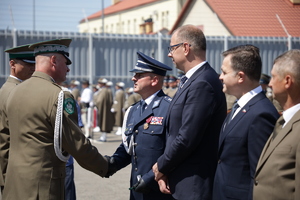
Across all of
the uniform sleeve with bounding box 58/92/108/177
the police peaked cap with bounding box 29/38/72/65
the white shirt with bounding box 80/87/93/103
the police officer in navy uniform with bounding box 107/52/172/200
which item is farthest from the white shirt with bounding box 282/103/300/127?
the white shirt with bounding box 80/87/93/103

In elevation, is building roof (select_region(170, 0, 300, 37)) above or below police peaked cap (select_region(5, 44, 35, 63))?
above

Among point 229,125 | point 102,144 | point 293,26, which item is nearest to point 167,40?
point 293,26

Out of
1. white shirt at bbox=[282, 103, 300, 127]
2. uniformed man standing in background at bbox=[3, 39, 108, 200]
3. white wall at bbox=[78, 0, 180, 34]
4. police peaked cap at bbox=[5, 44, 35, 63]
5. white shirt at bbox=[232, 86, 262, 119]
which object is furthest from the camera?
white wall at bbox=[78, 0, 180, 34]

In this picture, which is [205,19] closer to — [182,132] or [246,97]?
[182,132]

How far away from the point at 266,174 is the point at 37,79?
197cm

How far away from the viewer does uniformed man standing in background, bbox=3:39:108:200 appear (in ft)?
13.8

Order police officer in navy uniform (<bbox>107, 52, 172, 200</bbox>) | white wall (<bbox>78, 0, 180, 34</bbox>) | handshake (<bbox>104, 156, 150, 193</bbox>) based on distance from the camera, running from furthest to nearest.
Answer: white wall (<bbox>78, 0, 180, 34</bbox>), police officer in navy uniform (<bbox>107, 52, 172, 200</bbox>), handshake (<bbox>104, 156, 150, 193</bbox>)

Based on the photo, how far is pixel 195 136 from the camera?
167 inches

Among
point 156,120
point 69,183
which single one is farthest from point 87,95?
point 156,120

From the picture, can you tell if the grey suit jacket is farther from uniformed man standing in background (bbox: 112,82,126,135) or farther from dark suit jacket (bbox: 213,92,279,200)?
uniformed man standing in background (bbox: 112,82,126,135)

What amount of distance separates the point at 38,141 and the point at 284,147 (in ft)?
6.16

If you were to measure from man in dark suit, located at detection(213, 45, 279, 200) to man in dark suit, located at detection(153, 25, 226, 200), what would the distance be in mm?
215

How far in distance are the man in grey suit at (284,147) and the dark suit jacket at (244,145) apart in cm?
22

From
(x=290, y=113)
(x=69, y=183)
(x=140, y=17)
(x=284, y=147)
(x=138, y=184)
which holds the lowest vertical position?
(x=69, y=183)
